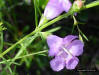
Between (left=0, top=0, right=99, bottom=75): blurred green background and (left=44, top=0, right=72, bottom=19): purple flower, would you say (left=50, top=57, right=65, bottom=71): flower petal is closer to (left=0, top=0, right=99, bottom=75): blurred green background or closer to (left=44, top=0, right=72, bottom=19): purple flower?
(left=44, top=0, right=72, bottom=19): purple flower

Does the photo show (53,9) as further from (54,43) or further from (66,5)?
(54,43)

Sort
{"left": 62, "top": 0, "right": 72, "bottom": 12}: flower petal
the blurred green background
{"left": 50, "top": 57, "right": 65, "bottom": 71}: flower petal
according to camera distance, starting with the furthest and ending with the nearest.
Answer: the blurred green background, {"left": 50, "top": 57, "right": 65, "bottom": 71}: flower petal, {"left": 62, "top": 0, "right": 72, "bottom": 12}: flower petal

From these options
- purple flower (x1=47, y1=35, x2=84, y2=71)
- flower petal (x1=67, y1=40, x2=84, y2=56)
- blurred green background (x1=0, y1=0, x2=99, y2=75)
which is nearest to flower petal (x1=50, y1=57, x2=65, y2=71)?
purple flower (x1=47, y1=35, x2=84, y2=71)

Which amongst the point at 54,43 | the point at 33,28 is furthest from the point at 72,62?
the point at 33,28

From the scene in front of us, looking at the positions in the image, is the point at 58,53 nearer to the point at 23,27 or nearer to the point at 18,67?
the point at 18,67

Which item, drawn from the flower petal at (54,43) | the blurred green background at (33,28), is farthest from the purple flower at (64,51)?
the blurred green background at (33,28)

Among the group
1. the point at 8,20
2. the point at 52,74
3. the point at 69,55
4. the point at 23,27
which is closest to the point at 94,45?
the point at 52,74

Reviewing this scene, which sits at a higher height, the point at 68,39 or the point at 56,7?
the point at 56,7

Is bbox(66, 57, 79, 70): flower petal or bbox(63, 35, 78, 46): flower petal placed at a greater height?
bbox(63, 35, 78, 46): flower petal
